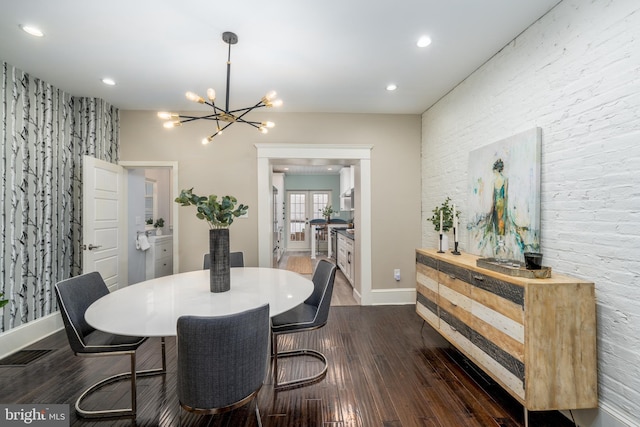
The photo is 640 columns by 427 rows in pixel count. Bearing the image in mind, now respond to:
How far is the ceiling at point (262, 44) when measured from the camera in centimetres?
181

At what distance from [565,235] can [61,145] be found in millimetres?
4790

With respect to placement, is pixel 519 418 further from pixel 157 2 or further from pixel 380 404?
pixel 157 2

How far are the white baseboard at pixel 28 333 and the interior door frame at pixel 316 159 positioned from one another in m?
2.26

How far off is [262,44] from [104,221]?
9.18 feet

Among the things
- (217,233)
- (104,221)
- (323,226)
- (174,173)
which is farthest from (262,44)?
(323,226)

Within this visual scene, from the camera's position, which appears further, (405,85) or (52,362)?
(405,85)

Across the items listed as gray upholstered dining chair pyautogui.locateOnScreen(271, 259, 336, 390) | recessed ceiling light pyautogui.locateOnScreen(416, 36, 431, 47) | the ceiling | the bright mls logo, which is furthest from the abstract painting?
the bright mls logo

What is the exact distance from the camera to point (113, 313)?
1.46 meters

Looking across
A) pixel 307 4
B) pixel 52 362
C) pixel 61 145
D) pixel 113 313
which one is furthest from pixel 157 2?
pixel 52 362

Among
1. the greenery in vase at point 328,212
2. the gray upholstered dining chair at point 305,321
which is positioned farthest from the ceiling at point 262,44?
the greenery in vase at point 328,212

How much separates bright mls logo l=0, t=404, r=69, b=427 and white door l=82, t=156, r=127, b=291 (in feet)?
5.11

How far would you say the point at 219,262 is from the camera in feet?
6.13

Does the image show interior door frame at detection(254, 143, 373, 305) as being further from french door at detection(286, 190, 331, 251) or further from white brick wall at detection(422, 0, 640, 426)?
french door at detection(286, 190, 331, 251)

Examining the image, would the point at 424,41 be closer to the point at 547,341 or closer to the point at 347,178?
the point at 547,341
